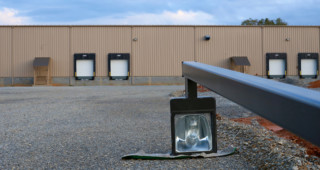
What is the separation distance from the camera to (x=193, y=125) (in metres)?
2.79

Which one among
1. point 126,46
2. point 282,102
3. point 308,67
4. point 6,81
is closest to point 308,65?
point 308,67

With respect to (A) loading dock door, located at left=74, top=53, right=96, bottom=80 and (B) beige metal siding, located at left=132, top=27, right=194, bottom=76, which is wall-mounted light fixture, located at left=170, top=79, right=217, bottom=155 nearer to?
(B) beige metal siding, located at left=132, top=27, right=194, bottom=76

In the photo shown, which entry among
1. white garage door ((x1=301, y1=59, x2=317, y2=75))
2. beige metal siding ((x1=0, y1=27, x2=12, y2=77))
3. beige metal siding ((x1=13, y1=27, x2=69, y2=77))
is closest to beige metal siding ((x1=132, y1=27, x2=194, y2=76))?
beige metal siding ((x1=13, y1=27, x2=69, y2=77))

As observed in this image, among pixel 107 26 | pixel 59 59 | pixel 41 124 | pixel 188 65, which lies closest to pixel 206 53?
pixel 107 26

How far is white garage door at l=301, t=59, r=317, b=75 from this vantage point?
86.2ft

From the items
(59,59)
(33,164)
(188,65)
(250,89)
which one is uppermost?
(59,59)

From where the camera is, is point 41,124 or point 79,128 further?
point 41,124

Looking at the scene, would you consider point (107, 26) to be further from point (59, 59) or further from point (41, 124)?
point (41, 124)

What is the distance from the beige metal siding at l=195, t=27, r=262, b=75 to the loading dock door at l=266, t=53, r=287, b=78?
111 centimetres

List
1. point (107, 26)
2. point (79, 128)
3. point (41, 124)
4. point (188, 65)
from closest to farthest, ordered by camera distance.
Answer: point (188, 65) < point (79, 128) < point (41, 124) < point (107, 26)

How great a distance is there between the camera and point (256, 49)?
2595 cm

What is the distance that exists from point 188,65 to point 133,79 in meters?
22.8

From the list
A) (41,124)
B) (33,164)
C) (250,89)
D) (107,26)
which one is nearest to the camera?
(250,89)

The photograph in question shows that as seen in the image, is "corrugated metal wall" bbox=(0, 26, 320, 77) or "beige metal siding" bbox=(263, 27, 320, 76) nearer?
"corrugated metal wall" bbox=(0, 26, 320, 77)
